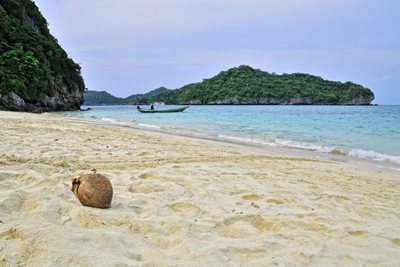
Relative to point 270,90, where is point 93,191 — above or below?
below

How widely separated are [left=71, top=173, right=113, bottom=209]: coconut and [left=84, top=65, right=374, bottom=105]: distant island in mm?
120347

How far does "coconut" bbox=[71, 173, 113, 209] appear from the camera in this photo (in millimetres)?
3467

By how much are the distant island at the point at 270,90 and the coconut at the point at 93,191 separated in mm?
120347

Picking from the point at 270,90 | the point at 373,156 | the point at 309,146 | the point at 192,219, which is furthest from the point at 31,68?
the point at 270,90

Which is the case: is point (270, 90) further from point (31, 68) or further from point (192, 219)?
point (192, 219)

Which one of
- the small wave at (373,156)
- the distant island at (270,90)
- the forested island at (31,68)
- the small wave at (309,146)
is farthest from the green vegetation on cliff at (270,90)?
the small wave at (373,156)

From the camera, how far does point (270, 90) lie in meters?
125

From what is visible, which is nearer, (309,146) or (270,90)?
(309,146)

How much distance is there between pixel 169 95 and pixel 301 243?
153m

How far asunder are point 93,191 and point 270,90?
411ft

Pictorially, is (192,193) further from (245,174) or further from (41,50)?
(41,50)

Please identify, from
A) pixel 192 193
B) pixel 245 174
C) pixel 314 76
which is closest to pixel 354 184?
pixel 245 174

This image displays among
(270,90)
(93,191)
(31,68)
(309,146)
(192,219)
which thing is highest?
(31,68)

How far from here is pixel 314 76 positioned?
453ft
